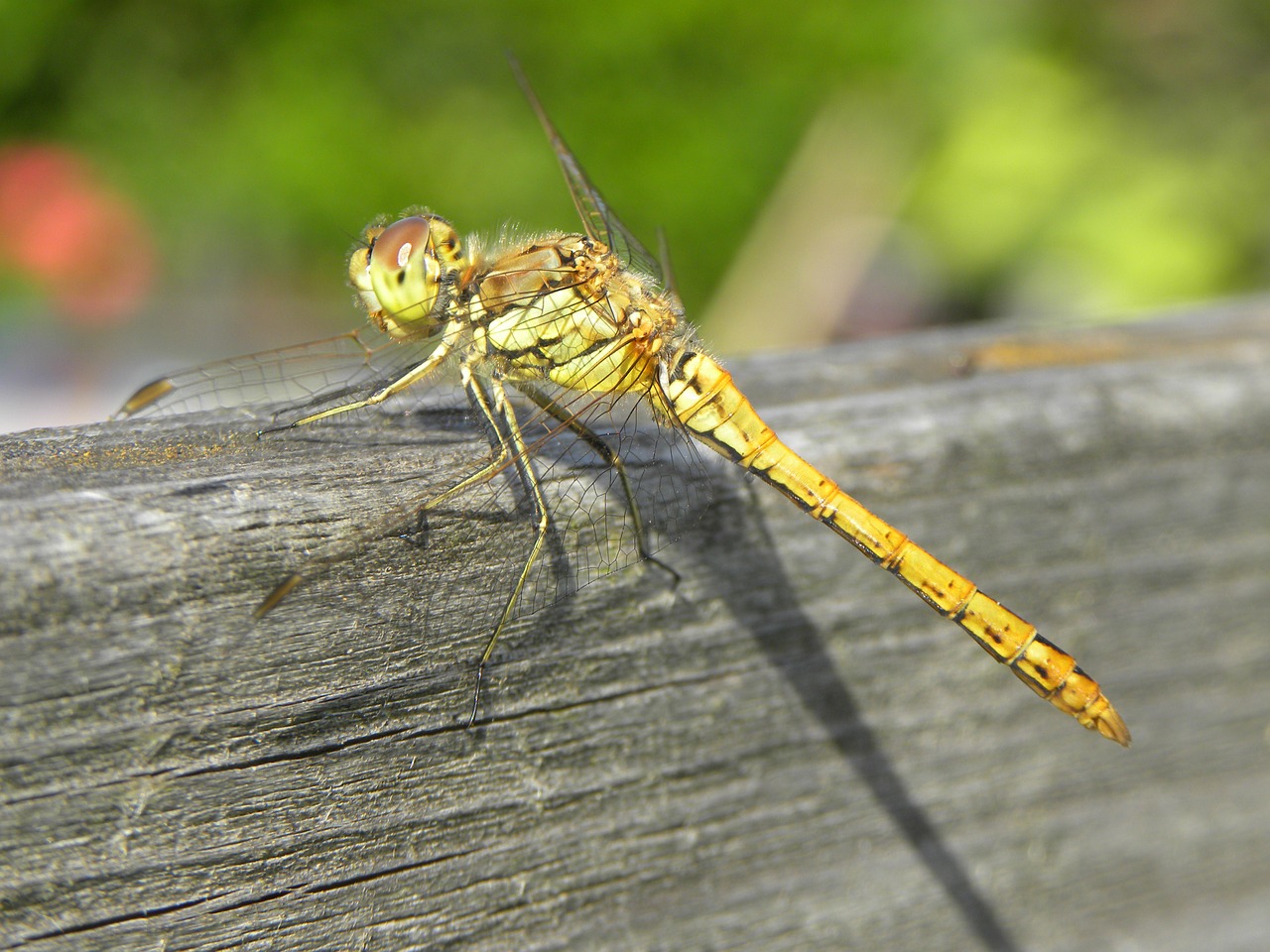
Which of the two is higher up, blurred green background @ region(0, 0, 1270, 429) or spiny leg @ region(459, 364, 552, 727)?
blurred green background @ region(0, 0, 1270, 429)

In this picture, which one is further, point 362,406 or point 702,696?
point 362,406

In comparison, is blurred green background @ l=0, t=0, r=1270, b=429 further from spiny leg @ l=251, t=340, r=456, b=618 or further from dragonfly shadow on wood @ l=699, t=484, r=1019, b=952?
dragonfly shadow on wood @ l=699, t=484, r=1019, b=952

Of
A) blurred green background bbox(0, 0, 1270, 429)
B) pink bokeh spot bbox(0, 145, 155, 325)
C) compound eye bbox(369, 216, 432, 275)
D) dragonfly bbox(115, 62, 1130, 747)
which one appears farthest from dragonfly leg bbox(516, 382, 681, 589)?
pink bokeh spot bbox(0, 145, 155, 325)

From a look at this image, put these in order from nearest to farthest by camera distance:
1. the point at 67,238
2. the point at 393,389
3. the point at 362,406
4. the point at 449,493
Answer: the point at 449,493, the point at 362,406, the point at 393,389, the point at 67,238

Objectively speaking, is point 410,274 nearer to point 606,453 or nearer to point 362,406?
point 362,406

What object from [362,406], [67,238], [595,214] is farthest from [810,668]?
[67,238]

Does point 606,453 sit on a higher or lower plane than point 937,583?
higher
